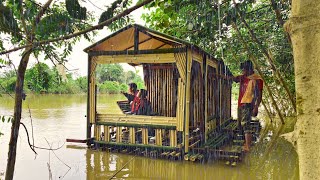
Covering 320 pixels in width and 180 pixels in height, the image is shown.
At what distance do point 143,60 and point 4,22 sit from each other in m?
5.65

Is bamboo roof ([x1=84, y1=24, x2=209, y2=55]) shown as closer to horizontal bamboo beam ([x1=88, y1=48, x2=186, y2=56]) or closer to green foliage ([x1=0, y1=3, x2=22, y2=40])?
horizontal bamboo beam ([x1=88, y1=48, x2=186, y2=56])

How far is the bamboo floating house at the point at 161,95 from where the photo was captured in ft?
21.9

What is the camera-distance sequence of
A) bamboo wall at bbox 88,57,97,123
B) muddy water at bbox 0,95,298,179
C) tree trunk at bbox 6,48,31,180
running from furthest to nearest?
bamboo wall at bbox 88,57,97,123
muddy water at bbox 0,95,298,179
tree trunk at bbox 6,48,31,180

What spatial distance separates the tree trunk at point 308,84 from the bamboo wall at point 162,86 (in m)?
7.85

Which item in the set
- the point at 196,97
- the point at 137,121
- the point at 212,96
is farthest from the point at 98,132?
the point at 212,96

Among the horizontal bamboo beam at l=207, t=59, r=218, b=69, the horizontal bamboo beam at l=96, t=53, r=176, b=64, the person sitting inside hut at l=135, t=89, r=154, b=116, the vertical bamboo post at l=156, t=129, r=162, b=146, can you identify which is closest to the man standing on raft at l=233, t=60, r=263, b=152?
the horizontal bamboo beam at l=207, t=59, r=218, b=69

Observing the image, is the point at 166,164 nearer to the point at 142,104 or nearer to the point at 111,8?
the point at 142,104

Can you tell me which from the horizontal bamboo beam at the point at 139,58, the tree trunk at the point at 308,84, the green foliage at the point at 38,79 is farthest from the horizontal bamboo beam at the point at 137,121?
the tree trunk at the point at 308,84

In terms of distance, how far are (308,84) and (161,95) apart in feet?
27.0

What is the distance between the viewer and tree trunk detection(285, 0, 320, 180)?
0.77m

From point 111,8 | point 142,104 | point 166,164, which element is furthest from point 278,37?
point 111,8

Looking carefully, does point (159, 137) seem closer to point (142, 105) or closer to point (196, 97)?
point (142, 105)

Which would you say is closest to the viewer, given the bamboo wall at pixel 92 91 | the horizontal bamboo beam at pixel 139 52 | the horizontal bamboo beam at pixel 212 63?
the horizontal bamboo beam at pixel 139 52

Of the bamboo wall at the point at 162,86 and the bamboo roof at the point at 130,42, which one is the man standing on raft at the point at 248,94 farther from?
the bamboo wall at the point at 162,86
